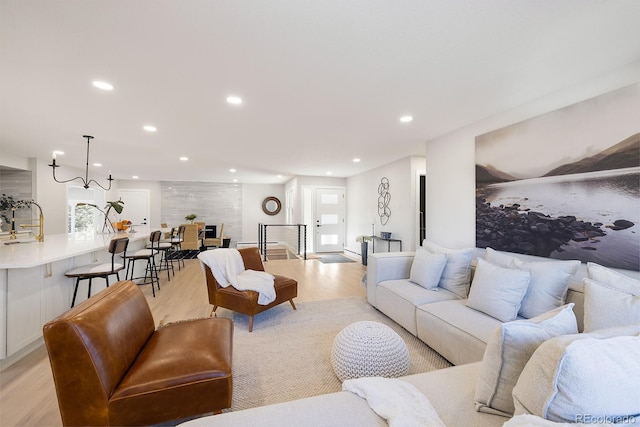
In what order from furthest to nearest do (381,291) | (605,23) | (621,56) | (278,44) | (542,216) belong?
1. (381,291)
2. (542,216)
3. (621,56)
4. (278,44)
5. (605,23)

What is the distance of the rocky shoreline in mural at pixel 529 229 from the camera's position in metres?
2.02

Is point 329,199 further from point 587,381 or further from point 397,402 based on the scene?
point 587,381

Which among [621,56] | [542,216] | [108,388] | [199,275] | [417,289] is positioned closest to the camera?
[108,388]

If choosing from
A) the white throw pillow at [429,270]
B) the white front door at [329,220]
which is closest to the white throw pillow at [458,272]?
the white throw pillow at [429,270]

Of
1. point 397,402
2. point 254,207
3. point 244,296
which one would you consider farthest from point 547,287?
point 254,207

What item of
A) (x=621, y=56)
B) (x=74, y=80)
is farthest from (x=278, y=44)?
(x=621, y=56)

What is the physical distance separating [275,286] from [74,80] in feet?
8.61

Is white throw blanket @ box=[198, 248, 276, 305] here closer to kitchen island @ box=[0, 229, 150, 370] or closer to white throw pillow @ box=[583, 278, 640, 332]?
kitchen island @ box=[0, 229, 150, 370]

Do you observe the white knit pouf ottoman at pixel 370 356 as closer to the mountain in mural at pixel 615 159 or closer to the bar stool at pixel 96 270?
the mountain in mural at pixel 615 159

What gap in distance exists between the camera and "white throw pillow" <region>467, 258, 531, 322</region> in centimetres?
194

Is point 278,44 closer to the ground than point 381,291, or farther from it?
farther from it

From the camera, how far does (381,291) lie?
9.76 feet

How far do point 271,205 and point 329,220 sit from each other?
3.10m

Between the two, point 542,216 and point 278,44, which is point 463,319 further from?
point 278,44
